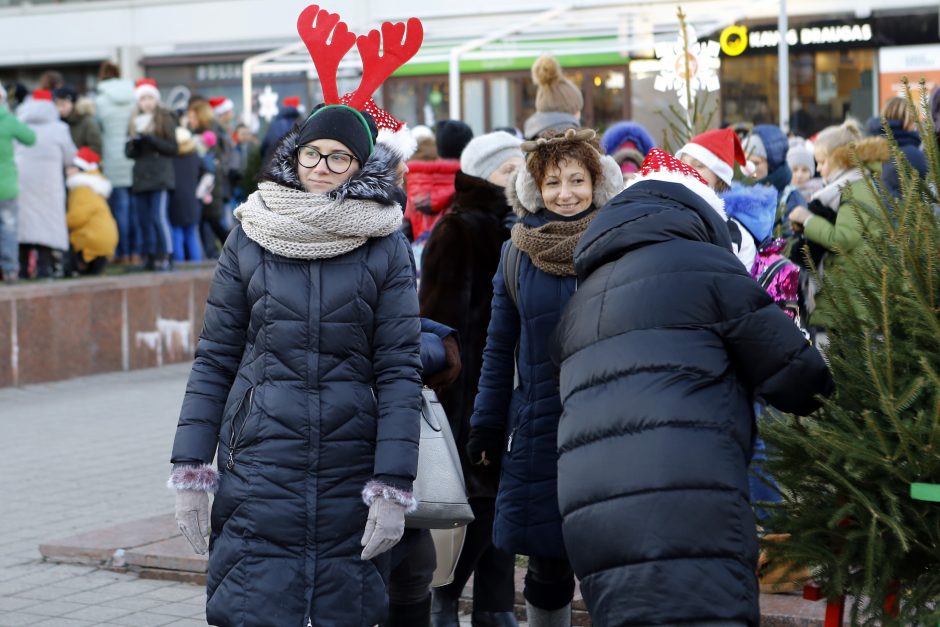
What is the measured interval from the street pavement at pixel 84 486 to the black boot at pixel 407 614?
1450 millimetres

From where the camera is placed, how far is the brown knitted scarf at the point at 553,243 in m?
4.87

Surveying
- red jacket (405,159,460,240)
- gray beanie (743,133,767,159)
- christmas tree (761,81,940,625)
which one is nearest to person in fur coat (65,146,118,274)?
red jacket (405,159,460,240)

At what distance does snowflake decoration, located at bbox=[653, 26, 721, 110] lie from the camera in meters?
6.93

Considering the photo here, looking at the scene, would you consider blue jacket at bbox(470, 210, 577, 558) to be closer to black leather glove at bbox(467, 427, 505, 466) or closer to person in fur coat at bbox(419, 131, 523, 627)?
black leather glove at bbox(467, 427, 505, 466)

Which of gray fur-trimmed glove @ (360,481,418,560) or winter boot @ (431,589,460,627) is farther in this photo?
winter boot @ (431,589,460,627)

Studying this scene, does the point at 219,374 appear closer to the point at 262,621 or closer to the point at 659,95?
the point at 262,621

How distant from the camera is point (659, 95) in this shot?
21297 mm

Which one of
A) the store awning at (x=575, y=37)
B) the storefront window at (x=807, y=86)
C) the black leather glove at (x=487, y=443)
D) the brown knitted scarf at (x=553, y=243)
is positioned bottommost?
the black leather glove at (x=487, y=443)

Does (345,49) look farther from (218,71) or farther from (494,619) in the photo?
(218,71)

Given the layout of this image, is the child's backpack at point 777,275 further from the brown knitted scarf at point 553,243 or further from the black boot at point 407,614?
the black boot at point 407,614

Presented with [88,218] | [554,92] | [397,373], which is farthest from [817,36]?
[397,373]

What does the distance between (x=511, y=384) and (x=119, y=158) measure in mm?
11048

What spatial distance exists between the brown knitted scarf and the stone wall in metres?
8.07

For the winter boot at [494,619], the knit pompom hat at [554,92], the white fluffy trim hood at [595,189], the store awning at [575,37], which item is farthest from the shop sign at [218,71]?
the white fluffy trim hood at [595,189]
